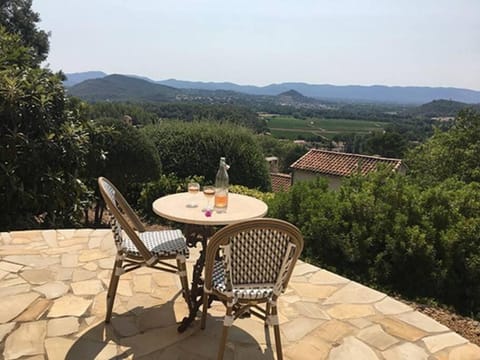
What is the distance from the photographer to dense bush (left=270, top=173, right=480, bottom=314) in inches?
136

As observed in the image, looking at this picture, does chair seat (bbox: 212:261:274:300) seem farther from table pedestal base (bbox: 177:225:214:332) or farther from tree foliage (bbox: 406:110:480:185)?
tree foliage (bbox: 406:110:480:185)

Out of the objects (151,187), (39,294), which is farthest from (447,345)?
(151,187)

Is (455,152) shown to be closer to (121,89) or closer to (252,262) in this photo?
(252,262)

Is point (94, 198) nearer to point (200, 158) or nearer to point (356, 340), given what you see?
point (200, 158)

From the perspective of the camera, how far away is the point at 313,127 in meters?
60.1

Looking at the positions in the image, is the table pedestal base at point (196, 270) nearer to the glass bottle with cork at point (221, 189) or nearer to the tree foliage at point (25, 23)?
the glass bottle with cork at point (221, 189)

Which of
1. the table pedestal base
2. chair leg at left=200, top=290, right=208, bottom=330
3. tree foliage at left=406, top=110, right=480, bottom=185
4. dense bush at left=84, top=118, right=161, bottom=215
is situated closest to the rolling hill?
tree foliage at left=406, top=110, right=480, bottom=185

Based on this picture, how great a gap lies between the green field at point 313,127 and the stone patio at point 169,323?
150ft

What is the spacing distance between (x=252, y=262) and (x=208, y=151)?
586cm

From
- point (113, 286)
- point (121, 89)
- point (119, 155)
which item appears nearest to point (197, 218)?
point (113, 286)

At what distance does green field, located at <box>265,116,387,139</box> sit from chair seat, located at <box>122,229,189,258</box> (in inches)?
1811

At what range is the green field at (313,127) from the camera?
168ft

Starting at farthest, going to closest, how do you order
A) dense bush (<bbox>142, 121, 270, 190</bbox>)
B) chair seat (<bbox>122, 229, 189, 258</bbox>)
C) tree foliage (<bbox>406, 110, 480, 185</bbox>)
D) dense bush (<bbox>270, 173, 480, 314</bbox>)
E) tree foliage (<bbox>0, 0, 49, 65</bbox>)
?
tree foliage (<bbox>0, 0, 49, 65</bbox>), tree foliage (<bbox>406, 110, 480, 185</bbox>), dense bush (<bbox>142, 121, 270, 190</bbox>), dense bush (<bbox>270, 173, 480, 314</bbox>), chair seat (<bbox>122, 229, 189, 258</bbox>)

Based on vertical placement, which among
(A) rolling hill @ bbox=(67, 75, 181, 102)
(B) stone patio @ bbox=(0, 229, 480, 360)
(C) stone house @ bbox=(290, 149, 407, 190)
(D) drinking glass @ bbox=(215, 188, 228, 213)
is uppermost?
(A) rolling hill @ bbox=(67, 75, 181, 102)
